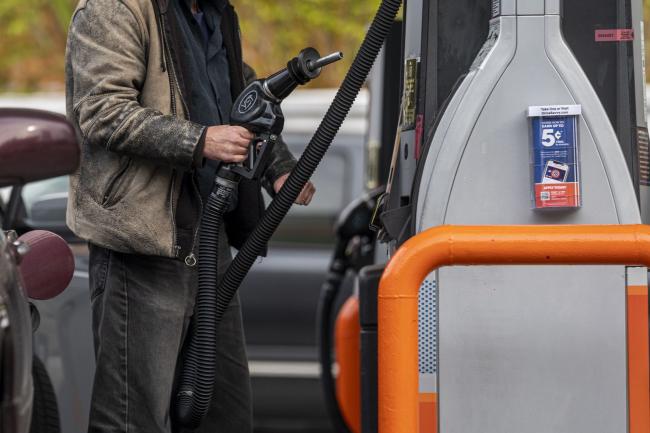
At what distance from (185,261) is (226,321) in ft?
1.17

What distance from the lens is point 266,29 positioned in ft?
40.9

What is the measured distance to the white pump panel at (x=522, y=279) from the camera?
Result: 2.69m

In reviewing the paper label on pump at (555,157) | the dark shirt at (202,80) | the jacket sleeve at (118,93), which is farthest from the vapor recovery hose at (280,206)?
the paper label on pump at (555,157)

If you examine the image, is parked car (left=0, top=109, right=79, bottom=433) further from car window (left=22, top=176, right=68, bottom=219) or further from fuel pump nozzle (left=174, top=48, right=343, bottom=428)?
→ car window (left=22, top=176, right=68, bottom=219)

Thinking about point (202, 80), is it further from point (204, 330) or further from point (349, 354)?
point (349, 354)

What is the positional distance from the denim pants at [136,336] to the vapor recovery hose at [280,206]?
0.24ft

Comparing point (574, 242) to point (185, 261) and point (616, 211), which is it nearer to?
point (616, 211)

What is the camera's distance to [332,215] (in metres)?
6.66

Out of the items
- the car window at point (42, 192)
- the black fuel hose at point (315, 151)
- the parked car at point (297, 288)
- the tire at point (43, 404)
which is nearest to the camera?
the black fuel hose at point (315, 151)

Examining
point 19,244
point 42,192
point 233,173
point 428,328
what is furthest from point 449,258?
point 42,192

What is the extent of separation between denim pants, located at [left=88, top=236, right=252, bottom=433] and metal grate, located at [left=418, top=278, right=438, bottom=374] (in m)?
0.74

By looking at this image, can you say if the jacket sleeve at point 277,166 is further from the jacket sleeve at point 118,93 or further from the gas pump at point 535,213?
the gas pump at point 535,213

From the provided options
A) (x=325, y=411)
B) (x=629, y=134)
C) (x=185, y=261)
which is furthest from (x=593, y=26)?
(x=325, y=411)

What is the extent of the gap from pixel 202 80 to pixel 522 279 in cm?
104
